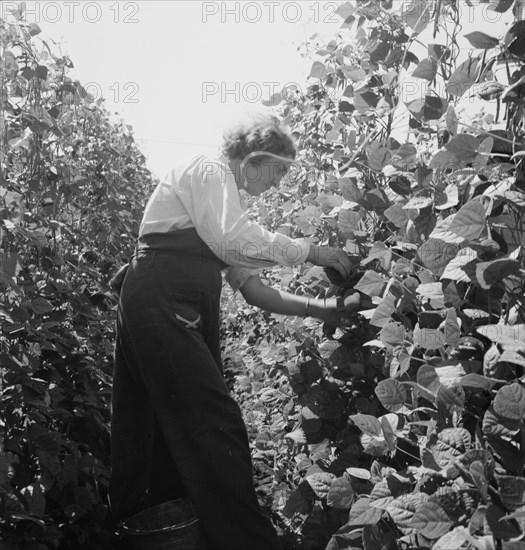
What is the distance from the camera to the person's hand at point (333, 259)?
1866 millimetres

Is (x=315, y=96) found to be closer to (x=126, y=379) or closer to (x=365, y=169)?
(x=365, y=169)

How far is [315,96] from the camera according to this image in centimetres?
276

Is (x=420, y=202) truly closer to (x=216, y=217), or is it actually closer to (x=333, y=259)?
(x=333, y=259)

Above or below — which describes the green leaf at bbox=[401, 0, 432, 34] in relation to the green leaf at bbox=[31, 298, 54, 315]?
above

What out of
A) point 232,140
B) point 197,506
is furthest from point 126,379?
point 232,140

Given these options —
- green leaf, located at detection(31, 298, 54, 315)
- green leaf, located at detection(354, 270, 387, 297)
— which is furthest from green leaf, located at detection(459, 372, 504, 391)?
green leaf, located at detection(31, 298, 54, 315)

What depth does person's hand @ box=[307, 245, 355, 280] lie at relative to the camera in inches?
73.5

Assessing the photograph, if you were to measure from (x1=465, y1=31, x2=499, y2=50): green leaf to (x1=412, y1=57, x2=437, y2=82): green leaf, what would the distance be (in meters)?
0.23

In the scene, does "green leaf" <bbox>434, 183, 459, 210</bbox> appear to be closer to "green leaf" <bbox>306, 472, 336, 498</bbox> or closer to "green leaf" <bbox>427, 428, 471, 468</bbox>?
"green leaf" <bbox>427, 428, 471, 468</bbox>

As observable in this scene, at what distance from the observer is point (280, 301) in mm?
2156

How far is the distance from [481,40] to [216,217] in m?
1.00

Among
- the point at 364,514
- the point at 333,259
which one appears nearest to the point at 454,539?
the point at 364,514

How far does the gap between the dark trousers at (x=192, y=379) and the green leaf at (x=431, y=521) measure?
0.93 metres

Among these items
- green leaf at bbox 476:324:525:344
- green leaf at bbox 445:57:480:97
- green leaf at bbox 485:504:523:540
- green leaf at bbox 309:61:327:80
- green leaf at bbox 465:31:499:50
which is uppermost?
green leaf at bbox 309:61:327:80
